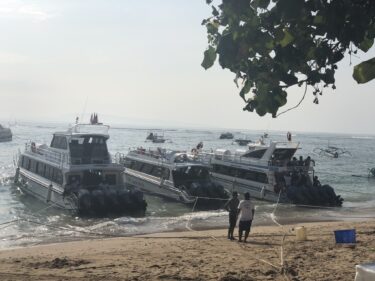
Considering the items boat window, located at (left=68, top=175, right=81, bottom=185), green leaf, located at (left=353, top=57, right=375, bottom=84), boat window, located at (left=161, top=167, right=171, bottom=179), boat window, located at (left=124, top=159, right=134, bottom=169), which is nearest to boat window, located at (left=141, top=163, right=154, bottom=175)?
boat window, located at (left=161, top=167, right=171, bottom=179)

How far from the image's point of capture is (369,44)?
5.16 m

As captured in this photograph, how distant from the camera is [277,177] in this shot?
2825cm

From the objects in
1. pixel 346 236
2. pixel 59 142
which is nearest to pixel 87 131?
pixel 59 142

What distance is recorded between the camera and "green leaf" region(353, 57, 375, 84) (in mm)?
4547

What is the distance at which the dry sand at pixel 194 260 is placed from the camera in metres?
9.96

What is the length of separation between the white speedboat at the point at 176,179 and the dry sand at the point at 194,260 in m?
10.6

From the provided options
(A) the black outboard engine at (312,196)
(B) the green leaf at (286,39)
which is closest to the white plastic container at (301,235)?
(B) the green leaf at (286,39)

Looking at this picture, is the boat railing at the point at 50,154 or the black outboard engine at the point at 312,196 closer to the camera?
the boat railing at the point at 50,154

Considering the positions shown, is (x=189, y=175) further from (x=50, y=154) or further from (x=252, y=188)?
(x=50, y=154)

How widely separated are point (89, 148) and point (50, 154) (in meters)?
2.28

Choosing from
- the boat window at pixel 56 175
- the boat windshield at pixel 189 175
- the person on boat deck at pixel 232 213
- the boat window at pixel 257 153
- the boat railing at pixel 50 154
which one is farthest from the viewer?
the boat window at pixel 257 153

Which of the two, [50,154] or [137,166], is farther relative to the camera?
[137,166]

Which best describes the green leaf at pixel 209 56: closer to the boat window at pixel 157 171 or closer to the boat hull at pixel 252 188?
the boat hull at pixel 252 188

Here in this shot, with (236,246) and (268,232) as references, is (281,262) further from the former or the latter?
(268,232)
